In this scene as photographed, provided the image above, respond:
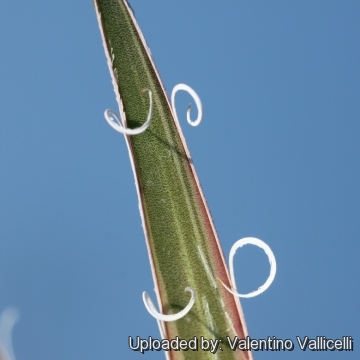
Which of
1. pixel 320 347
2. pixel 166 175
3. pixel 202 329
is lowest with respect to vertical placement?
pixel 320 347

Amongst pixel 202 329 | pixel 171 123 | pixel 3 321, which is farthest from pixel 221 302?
pixel 3 321

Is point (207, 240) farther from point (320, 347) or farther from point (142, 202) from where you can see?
point (320, 347)

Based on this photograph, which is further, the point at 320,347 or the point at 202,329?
the point at 320,347

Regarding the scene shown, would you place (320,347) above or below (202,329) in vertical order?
below

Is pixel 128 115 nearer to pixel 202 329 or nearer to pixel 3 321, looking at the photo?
pixel 202 329

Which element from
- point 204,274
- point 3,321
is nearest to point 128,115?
point 204,274

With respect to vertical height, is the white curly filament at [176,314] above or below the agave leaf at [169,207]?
below

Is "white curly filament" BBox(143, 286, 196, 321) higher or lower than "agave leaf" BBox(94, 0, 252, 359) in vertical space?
lower
